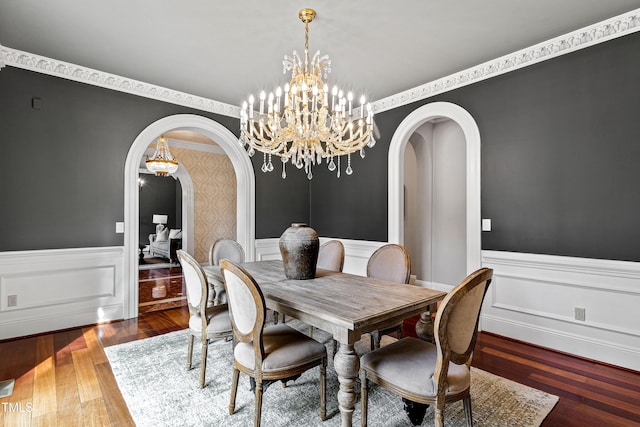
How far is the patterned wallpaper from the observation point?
7.29 metres

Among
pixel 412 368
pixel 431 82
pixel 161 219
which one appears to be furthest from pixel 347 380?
pixel 161 219

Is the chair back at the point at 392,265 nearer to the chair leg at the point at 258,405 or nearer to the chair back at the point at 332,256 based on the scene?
the chair back at the point at 332,256

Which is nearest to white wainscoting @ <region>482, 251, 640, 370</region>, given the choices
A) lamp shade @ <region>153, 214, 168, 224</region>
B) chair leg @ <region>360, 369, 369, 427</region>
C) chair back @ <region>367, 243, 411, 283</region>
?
chair back @ <region>367, 243, 411, 283</region>

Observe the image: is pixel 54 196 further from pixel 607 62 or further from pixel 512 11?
pixel 607 62

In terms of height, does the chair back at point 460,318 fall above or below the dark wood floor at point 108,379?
above

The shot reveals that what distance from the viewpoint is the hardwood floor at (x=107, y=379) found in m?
1.93

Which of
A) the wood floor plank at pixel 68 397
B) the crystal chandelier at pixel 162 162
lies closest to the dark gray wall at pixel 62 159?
the wood floor plank at pixel 68 397

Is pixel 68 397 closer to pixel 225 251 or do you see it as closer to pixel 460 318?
pixel 225 251

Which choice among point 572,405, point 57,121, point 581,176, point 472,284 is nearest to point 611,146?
point 581,176

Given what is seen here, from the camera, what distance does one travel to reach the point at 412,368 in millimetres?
1620

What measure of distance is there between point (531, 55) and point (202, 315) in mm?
3642

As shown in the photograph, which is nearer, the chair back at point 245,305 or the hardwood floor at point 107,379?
the chair back at point 245,305

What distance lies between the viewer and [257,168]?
487 centimetres

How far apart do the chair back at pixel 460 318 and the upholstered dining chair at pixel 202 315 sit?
59.0 inches
